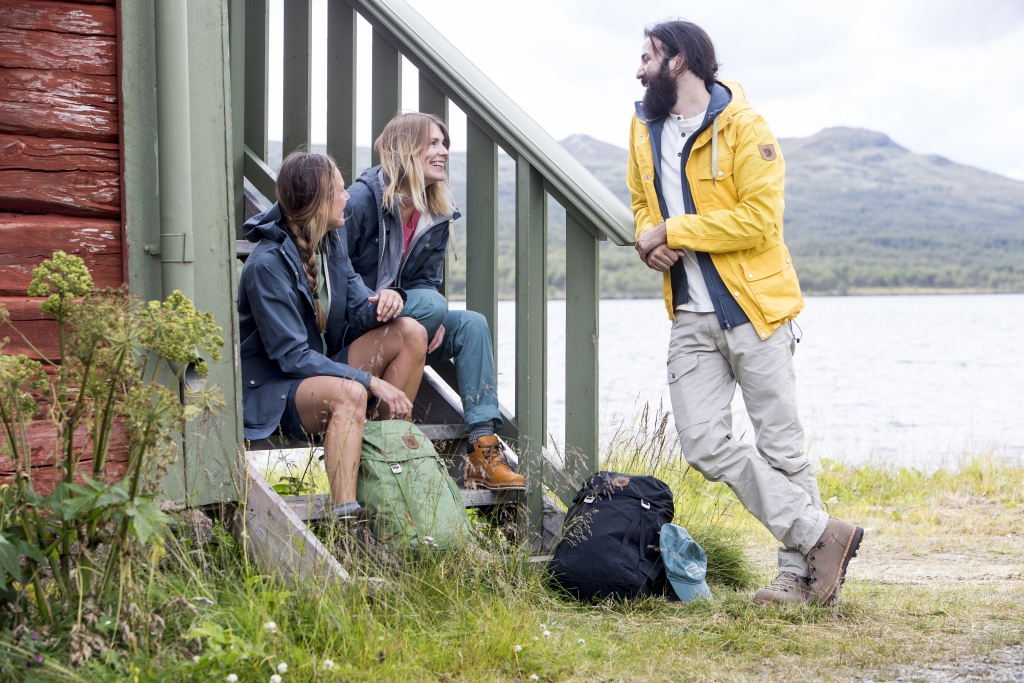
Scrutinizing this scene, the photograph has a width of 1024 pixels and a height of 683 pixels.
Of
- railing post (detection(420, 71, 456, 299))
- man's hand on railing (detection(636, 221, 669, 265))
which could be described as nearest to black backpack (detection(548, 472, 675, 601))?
man's hand on railing (detection(636, 221, 669, 265))

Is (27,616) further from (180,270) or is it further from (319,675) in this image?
(180,270)

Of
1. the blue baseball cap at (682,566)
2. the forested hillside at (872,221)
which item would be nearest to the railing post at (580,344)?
the blue baseball cap at (682,566)

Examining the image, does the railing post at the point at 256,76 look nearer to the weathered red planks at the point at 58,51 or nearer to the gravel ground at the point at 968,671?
the weathered red planks at the point at 58,51

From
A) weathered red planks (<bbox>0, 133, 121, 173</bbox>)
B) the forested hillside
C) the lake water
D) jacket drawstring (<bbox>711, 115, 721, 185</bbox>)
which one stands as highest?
the forested hillside

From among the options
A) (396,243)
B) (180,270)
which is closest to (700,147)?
(396,243)

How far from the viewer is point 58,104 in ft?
7.79

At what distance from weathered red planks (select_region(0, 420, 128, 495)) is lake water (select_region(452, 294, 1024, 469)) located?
151cm

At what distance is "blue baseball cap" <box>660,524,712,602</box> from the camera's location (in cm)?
297

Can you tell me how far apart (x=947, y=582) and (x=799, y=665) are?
154 cm

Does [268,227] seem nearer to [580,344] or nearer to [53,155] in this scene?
[53,155]

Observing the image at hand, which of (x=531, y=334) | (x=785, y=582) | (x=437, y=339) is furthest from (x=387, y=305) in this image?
(x=785, y=582)

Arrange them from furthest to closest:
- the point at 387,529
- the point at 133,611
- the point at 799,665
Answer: the point at 387,529 < the point at 799,665 < the point at 133,611

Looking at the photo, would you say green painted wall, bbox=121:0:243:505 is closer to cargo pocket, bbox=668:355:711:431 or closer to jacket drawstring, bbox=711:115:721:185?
cargo pocket, bbox=668:355:711:431

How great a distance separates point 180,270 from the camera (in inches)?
94.9
